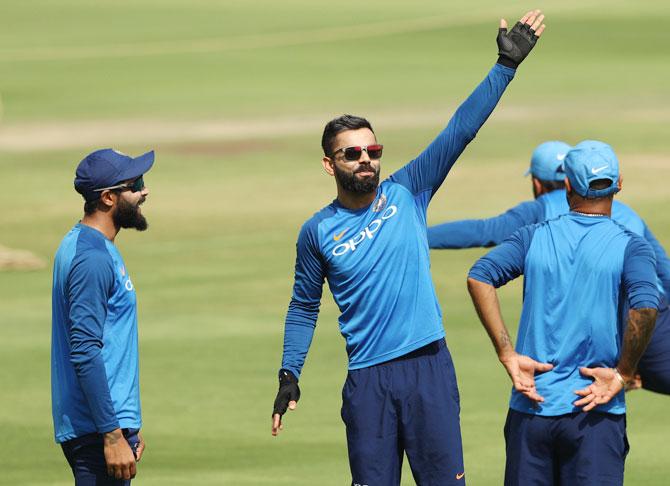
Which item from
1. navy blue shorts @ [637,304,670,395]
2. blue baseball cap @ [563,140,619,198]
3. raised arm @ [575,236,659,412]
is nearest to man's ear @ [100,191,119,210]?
blue baseball cap @ [563,140,619,198]

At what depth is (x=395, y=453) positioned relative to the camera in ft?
25.2

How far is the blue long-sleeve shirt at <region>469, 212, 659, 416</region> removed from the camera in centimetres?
711

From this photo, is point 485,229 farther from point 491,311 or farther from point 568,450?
point 568,450

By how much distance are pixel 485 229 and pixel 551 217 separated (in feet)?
1.46

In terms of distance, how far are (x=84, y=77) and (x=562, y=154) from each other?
31581 mm

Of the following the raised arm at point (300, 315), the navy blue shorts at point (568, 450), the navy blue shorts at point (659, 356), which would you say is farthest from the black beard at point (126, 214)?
the navy blue shorts at point (659, 356)

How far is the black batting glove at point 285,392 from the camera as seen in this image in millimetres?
7715

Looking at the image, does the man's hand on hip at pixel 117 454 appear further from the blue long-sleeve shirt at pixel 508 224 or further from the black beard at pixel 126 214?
the blue long-sleeve shirt at pixel 508 224

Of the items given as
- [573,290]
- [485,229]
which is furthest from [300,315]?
[485,229]

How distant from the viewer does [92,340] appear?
275 inches

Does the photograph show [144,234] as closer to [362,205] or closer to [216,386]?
[216,386]

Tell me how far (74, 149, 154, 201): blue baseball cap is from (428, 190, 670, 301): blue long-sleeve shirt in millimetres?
2873

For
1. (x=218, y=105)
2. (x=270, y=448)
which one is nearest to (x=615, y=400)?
(x=270, y=448)

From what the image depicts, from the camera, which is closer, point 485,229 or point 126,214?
point 126,214
